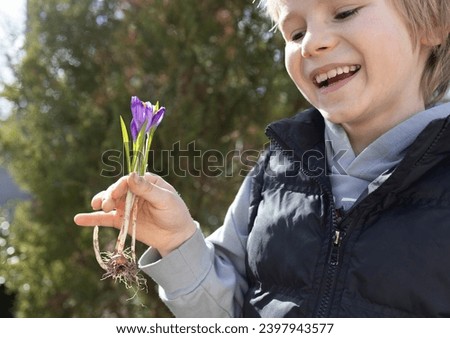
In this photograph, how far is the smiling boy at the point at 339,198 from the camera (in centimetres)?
141

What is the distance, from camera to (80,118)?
4.05 metres

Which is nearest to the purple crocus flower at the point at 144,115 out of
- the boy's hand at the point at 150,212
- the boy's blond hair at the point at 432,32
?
the boy's hand at the point at 150,212

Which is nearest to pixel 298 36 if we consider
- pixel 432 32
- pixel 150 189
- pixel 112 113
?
pixel 432 32

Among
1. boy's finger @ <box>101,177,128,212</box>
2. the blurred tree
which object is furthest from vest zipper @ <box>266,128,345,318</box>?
the blurred tree

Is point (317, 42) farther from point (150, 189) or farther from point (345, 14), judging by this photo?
point (150, 189)

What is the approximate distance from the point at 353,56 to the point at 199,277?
27.3 inches

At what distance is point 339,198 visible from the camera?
1576mm

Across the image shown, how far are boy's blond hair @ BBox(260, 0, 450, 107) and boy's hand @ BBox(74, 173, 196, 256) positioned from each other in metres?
0.58

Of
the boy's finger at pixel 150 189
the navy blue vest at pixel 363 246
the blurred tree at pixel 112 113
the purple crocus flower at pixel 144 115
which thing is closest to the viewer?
the navy blue vest at pixel 363 246

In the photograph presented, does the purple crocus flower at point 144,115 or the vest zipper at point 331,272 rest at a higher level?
the purple crocus flower at point 144,115

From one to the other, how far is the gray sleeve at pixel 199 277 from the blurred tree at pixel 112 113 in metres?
1.81

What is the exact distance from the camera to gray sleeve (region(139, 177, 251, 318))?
167 cm

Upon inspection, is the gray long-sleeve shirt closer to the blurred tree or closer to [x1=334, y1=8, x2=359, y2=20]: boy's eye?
[x1=334, y1=8, x2=359, y2=20]: boy's eye

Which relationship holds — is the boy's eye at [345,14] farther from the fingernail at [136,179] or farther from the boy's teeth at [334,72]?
the fingernail at [136,179]
